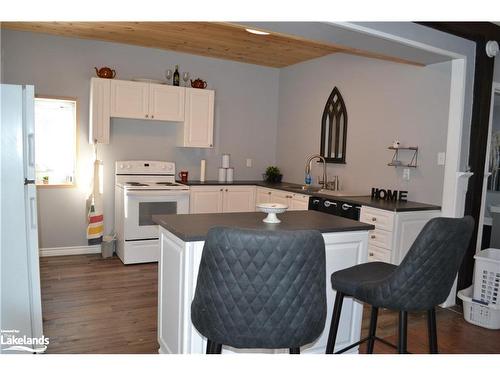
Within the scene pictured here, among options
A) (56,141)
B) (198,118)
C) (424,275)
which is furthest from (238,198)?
(424,275)

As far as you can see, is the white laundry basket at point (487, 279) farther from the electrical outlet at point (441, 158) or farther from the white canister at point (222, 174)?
the white canister at point (222, 174)

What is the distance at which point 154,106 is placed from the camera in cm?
496

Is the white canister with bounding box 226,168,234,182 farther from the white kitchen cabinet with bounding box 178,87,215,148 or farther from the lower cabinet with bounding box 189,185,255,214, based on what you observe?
the white kitchen cabinet with bounding box 178,87,215,148

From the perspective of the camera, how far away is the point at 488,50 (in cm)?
366

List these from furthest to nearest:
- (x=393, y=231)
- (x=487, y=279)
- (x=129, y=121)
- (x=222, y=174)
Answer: (x=222, y=174) < (x=129, y=121) < (x=393, y=231) < (x=487, y=279)

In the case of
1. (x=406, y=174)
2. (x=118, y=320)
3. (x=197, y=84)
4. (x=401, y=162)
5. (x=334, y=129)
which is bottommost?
(x=118, y=320)

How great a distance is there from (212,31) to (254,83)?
1717mm

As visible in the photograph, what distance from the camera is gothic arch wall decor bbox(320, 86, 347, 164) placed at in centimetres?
493

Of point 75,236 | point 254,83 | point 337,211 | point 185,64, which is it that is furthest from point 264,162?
point 75,236

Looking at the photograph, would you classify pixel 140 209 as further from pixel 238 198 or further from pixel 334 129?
pixel 334 129

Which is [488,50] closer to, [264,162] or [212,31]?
[212,31]

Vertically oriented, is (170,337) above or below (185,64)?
below

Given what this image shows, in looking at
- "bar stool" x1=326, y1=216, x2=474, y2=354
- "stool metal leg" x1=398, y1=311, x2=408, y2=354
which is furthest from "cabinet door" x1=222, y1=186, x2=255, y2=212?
"stool metal leg" x1=398, y1=311, x2=408, y2=354

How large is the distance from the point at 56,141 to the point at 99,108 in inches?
28.4
